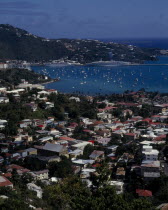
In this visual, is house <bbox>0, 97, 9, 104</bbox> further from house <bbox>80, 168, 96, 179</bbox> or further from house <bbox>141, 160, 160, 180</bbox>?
house <bbox>141, 160, 160, 180</bbox>

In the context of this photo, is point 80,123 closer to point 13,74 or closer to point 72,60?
point 13,74

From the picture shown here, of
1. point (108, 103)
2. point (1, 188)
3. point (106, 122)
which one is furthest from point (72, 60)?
point (1, 188)

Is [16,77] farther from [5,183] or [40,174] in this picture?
[5,183]

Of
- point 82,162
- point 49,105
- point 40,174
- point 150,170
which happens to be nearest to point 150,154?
point 150,170

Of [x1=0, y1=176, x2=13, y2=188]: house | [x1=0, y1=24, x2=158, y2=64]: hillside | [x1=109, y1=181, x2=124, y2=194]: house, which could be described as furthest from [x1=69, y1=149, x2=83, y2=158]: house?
[x1=0, y1=24, x2=158, y2=64]: hillside

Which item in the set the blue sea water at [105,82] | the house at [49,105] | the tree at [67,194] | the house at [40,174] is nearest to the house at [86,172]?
the house at [40,174]

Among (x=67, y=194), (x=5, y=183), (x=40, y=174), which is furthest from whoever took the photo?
(x=40, y=174)
